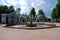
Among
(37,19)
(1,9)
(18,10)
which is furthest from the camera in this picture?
(18,10)

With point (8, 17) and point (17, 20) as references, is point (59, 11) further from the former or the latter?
point (8, 17)

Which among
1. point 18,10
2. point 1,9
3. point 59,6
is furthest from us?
point 18,10

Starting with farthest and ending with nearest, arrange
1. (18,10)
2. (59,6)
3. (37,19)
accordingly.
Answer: (18,10) → (37,19) → (59,6)

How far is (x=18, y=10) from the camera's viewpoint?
290ft

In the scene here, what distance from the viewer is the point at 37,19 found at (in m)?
72.0

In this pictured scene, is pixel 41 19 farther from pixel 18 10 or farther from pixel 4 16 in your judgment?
pixel 4 16

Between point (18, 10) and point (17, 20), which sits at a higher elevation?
point (18, 10)

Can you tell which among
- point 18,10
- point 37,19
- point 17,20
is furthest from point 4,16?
point 18,10

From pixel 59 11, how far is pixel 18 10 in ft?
163

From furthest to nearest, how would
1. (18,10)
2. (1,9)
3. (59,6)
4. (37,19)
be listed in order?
(18,10), (37,19), (1,9), (59,6)

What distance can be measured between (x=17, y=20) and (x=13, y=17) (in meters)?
1.67

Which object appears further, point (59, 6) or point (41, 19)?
point (41, 19)

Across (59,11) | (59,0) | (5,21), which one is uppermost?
(59,0)

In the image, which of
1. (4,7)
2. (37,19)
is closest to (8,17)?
(4,7)
